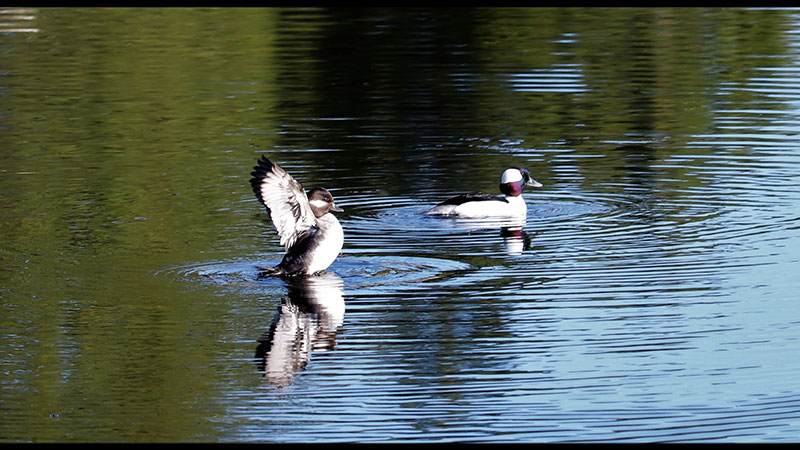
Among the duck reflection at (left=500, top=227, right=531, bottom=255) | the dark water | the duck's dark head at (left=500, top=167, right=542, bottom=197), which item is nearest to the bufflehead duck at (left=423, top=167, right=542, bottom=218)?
the duck's dark head at (left=500, top=167, right=542, bottom=197)

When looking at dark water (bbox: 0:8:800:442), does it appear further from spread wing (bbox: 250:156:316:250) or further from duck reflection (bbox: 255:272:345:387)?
spread wing (bbox: 250:156:316:250)

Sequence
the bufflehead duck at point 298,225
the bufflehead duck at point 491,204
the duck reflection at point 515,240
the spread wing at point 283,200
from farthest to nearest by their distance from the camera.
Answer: the bufflehead duck at point 491,204 < the duck reflection at point 515,240 < the bufflehead duck at point 298,225 < the spread wing at point 283,200

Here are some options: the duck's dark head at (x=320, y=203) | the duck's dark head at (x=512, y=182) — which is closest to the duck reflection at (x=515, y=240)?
the duck's dark head at (x=512, y=182)

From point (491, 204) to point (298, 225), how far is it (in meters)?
3.70

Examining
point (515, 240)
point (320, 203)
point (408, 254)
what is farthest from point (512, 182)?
point (320, 203)

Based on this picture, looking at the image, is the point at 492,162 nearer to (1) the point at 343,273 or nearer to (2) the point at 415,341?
(1) the point at 343,273

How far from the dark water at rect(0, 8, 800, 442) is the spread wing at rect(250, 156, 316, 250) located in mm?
559

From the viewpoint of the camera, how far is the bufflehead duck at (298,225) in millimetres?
13180

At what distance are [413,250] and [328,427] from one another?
5496 mm

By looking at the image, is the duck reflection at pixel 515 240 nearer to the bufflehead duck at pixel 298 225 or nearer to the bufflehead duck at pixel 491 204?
the bufflehead duck at pixel 491 204

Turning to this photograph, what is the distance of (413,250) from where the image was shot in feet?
49.0

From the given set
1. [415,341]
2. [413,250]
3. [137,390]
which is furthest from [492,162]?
[137,390]

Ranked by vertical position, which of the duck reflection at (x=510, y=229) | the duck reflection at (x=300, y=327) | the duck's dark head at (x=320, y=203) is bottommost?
the duck reflection at (x=510, y=229)

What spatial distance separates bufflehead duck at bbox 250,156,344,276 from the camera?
13180mm
